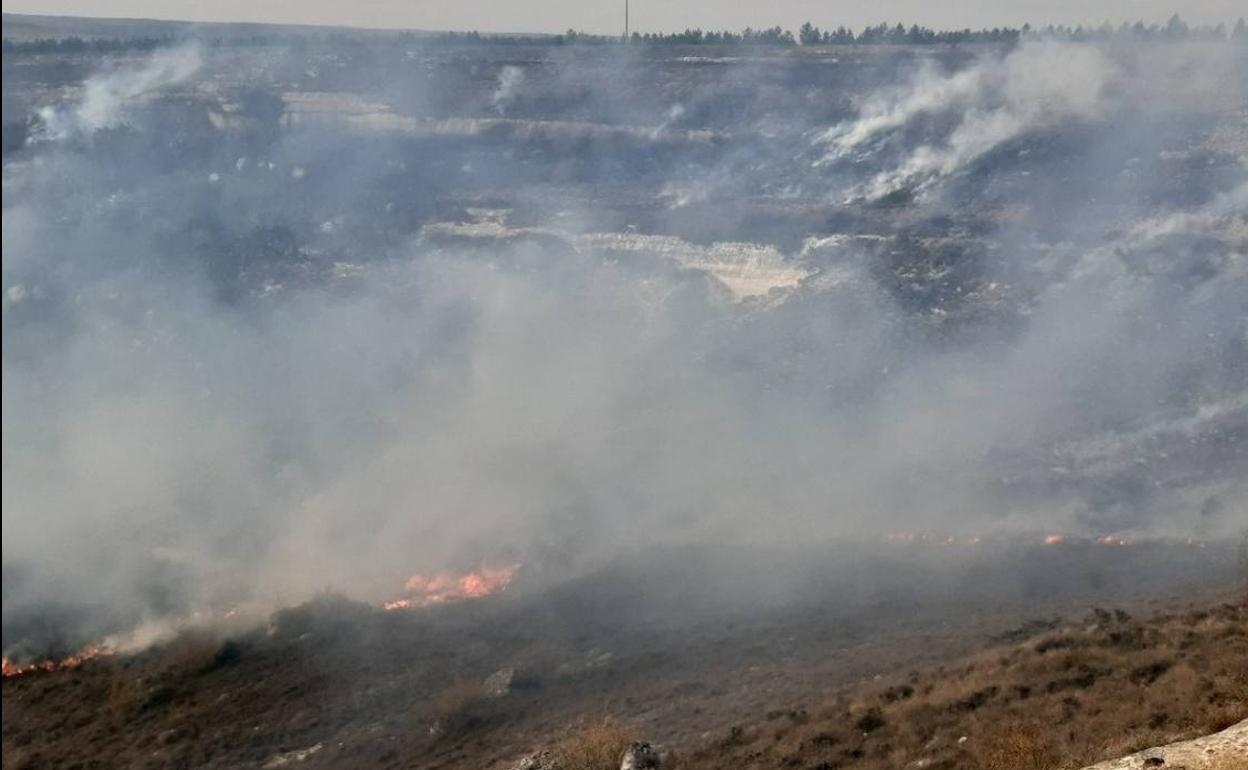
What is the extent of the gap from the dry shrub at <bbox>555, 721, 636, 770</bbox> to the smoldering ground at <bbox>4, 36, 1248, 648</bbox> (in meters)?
11.8

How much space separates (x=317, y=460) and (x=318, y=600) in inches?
440

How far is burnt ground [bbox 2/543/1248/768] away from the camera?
22109 millimetres

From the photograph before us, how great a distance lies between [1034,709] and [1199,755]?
5393 mm

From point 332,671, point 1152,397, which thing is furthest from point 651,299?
point 332,671

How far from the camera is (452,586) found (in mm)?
34594

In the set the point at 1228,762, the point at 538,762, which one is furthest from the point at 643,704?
the point at 1228,762

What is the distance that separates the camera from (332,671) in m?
28.2


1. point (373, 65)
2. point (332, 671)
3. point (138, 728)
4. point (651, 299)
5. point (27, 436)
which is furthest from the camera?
point (373, 65)

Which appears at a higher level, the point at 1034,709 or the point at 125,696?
the point at 125,696

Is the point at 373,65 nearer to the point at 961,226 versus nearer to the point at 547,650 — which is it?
the point at 961,226

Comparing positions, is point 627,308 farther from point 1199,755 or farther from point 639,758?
point 1199,755

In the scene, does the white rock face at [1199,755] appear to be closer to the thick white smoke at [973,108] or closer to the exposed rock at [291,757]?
the exposed rock at [291,757]

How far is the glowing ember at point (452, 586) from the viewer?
33322 millimetres

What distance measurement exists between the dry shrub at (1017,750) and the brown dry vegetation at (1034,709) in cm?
2
